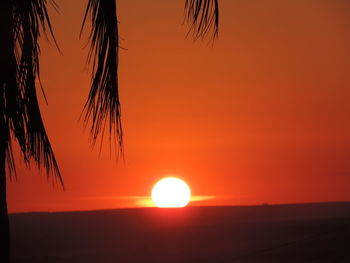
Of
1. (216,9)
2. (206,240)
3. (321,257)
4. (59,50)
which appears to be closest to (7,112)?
(59,50)

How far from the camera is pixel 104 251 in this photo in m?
22.5

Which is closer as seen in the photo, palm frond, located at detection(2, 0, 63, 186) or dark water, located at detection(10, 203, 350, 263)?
palm frond, located at detection(2, 0, 63, 186)

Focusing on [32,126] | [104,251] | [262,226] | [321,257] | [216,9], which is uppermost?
[262,226]

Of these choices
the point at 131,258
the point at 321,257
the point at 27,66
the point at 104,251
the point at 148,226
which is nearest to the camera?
the point at 27,66

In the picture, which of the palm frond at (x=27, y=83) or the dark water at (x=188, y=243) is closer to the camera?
the palm frond at (x=27, y=83)

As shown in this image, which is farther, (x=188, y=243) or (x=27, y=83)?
(x=188, y=243)

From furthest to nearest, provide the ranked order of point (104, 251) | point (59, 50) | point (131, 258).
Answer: point (104, 251) → point (131, 258) → point (59, 50)

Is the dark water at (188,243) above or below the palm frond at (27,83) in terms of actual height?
above

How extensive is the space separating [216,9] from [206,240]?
2170 cm

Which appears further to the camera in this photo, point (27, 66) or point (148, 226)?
point (148, 226)

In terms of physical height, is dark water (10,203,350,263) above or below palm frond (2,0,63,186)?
above

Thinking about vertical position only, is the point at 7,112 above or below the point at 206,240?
below

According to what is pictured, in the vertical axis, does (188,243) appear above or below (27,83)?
above

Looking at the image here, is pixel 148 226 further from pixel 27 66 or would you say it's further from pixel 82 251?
pixel 27 66
